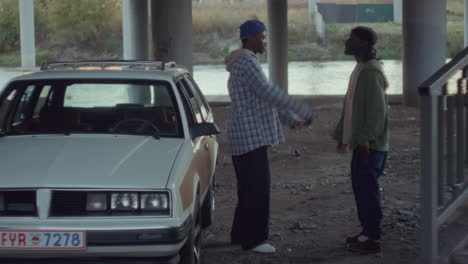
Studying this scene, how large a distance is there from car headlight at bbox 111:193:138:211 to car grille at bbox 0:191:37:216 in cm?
49

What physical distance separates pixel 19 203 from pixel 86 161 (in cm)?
56

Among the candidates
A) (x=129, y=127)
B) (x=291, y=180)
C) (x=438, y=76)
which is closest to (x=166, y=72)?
(x=129, y=127)

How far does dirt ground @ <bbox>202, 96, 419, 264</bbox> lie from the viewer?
6.97 meters

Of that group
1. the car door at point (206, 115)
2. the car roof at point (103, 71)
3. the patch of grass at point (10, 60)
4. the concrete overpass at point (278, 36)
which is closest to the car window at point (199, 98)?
the car door at point (206, 115)

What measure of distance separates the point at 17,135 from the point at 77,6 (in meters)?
65.0

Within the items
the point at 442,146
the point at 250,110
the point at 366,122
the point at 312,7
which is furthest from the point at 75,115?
the point at 312,7

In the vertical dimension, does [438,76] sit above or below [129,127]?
above

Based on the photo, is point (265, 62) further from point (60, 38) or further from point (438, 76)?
point (438, 76)

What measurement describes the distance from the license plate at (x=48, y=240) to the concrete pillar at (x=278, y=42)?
2638 cm

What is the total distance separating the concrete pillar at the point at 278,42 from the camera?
31625 millimetres

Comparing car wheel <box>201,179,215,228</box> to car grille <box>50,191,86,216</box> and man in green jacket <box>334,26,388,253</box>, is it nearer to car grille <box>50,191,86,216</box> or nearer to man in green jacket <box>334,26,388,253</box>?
man in green jacket <box>334,26,388,253</box>

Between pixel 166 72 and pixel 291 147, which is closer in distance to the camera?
pixel 166 72

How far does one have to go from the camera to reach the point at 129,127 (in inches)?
256

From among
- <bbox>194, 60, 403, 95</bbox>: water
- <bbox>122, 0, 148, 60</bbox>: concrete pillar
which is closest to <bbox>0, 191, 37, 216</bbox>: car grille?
<bbox>122, 0, 148, 60</bbox>: concrete pillar
